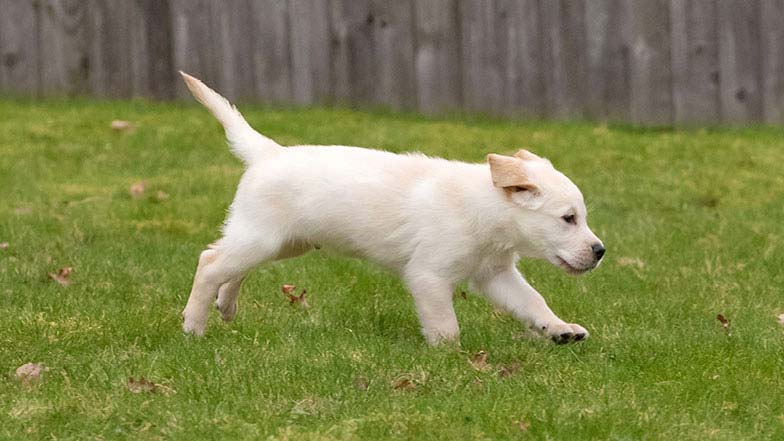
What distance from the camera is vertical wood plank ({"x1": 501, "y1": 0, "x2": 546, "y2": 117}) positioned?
11453mm

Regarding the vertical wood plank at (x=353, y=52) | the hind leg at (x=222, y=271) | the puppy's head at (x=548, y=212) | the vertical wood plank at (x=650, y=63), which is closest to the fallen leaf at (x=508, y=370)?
the puppy's head at (x=548, y=212)

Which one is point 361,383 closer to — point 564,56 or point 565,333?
point 565,333

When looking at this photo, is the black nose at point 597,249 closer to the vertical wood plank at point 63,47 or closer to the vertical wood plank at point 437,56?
the vertical wood plank at point 437,56

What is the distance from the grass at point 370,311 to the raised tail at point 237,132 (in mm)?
742

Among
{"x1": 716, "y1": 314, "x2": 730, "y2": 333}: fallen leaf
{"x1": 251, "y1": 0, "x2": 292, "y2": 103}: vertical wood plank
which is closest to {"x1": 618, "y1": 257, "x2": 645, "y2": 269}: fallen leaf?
{"x1": 716, "y1": 314, "x2": 730, "y2": 333}: fallen leaf

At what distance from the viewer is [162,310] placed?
6.32 meters

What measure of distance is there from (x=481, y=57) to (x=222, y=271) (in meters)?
6.12

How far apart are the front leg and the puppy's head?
0.23m

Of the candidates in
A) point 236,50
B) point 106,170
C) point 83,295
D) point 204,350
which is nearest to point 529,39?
point 236,50

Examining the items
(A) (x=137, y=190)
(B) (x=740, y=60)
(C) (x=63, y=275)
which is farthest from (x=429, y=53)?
(C) (x=63, y=275)

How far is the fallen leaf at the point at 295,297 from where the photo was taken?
21.6ft

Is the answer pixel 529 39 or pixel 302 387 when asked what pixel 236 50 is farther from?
pixel 302 387

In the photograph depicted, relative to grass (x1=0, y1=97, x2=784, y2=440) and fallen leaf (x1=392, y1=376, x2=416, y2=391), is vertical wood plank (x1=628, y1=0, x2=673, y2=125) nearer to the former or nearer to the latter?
grass (x1=0, y1=97, x2=784, y2=440)

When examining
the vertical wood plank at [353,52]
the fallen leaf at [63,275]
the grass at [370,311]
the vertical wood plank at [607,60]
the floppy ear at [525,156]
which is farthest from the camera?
the vertical wood plank at [353,52]
